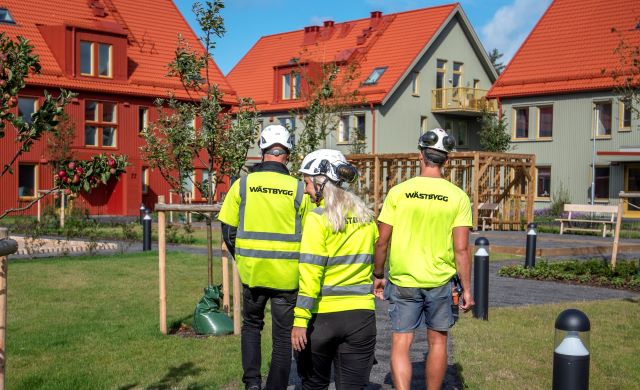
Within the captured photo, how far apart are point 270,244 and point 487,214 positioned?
84.1 feet

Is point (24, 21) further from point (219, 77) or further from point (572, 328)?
point (572, 328)

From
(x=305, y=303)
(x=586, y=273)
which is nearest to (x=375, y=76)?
(x=586, y=273)

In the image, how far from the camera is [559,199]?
40969mm

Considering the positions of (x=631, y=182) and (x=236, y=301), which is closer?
(x=236, y=301)

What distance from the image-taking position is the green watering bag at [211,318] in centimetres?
929

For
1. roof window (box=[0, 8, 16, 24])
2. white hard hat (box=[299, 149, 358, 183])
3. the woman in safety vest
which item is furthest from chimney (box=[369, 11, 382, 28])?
the woman in safety vest

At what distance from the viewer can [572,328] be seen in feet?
14.4

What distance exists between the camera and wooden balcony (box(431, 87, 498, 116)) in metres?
46.1

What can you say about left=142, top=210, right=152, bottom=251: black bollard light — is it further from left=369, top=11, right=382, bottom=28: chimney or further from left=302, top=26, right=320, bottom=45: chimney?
left=302, top=26, right=320, bottom=45: chimney

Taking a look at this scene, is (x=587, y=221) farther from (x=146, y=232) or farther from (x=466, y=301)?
(x=466, y=301)

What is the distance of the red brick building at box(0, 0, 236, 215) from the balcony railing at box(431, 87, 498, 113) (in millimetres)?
10680

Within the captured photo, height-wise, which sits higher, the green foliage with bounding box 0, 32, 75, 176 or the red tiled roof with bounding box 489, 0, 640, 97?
the red tiled roof with bounding box 489, 0, 640, 97

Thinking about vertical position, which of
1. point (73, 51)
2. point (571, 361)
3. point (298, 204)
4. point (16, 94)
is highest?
point (73, 51)

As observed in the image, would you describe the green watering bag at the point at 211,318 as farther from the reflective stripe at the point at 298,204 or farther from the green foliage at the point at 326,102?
the green foliage at the point at 326,102
